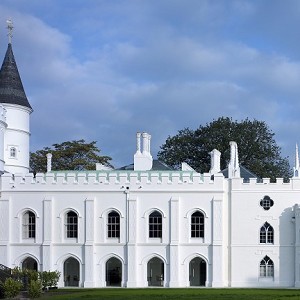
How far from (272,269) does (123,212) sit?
10.9 metres

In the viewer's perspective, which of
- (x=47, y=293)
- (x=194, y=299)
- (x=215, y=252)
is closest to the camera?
(x=194, y=299)

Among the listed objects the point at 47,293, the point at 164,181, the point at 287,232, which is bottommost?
the point at 47,293

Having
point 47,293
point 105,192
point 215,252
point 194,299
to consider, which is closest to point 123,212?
point 105,192

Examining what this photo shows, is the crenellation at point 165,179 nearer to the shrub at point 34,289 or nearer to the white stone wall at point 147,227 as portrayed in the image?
the white stone wall at point 147,227

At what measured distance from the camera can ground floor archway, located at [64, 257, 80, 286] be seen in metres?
56.4

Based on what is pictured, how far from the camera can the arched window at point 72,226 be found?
5555cm

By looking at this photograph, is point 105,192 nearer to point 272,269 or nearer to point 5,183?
point 5,183

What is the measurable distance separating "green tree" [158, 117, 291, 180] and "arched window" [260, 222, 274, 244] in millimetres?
26532

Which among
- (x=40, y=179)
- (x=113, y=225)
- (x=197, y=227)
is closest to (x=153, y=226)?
(x=113, y=225)

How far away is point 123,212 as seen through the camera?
181 ft

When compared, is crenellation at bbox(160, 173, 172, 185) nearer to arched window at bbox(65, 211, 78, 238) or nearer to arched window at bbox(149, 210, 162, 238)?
arched window at bbox(149, 210, 162, 238)

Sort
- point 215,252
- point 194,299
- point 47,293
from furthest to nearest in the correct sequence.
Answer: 1. point 215,252
2. point 47,293
3. point 194,299

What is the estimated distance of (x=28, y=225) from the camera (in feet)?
184

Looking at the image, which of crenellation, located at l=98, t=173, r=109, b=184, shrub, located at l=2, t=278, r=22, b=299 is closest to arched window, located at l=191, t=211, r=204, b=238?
crenellation, located at l=98, t=173, r=109, b=184
